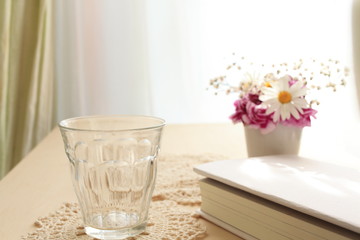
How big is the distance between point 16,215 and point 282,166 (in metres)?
0.40

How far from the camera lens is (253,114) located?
0.88 meters

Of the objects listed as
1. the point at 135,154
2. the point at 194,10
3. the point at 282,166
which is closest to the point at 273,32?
the point at 194,10

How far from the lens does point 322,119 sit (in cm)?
234

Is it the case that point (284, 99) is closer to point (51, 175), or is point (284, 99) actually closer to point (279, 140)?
point (279, 140)

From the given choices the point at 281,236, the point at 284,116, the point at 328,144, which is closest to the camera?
the point at 281,236

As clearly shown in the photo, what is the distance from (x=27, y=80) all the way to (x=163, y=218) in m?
1.70

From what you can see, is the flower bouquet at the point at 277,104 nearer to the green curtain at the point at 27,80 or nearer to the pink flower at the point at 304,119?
the pink flower at the point at 304,119

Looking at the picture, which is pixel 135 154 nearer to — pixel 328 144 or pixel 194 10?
pixel 328 144

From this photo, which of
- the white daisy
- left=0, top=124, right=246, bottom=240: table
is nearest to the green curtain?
left=0, top=124, right=246, bottom=240: table


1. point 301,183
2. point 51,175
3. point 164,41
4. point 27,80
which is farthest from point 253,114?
point 27,80

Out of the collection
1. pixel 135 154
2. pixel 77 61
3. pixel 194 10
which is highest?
pixel 194 10

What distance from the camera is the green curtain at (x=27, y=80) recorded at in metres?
2.16

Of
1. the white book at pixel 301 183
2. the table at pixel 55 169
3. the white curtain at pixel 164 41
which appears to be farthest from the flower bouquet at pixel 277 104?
the white curtain at pixel 164 41

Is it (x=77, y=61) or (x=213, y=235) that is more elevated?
(x=77, y=61)
